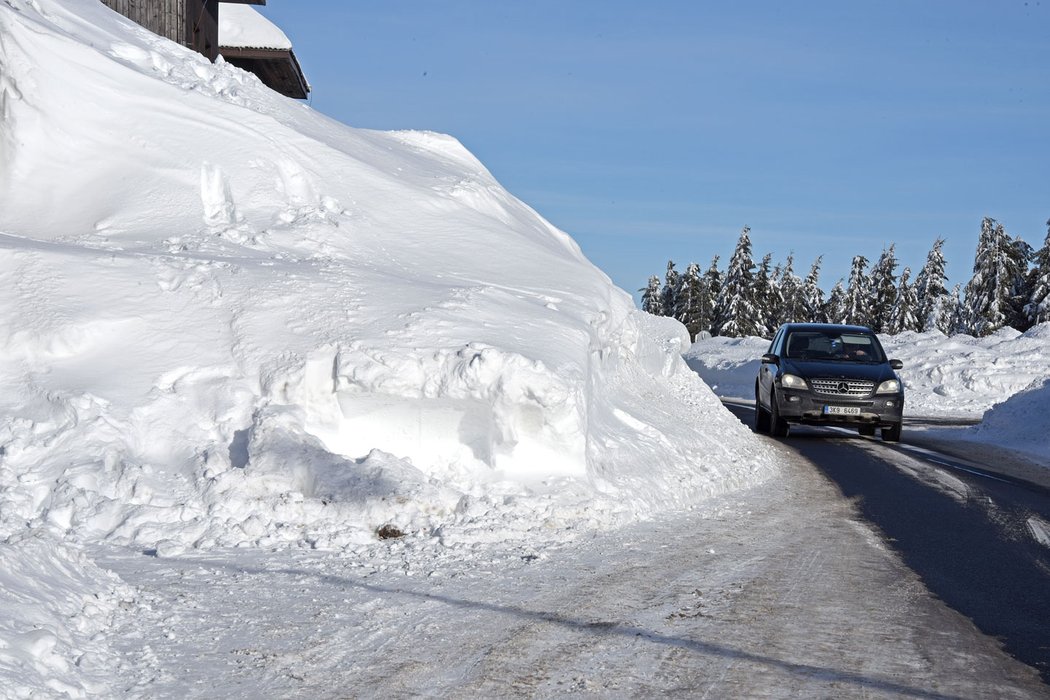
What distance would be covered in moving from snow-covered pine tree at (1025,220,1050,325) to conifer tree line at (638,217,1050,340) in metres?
0.06

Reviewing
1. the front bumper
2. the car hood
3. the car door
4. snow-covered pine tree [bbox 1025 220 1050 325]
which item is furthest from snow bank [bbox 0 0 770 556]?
snow-covered pine tree [bbox 1025 220 1050 325]

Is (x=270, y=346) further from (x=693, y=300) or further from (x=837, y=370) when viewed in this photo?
(x=693, y=300)

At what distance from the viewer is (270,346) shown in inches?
351

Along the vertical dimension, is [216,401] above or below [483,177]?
below

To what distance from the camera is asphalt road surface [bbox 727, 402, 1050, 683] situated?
581cm

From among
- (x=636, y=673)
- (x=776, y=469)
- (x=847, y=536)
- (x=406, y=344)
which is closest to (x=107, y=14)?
(x=406, y=344)

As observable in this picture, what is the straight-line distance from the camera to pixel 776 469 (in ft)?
40.3

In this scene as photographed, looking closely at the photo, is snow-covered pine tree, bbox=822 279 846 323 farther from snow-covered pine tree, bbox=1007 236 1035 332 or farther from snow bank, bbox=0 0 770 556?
snow bank, bbox=0 0 770 556

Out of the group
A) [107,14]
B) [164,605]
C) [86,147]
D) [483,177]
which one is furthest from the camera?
[483,177]

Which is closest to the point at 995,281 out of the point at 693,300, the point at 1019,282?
the point at 1019,282

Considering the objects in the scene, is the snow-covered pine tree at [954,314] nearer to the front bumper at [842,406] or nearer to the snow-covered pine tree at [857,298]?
the snow-covered pine tree at [857,298]

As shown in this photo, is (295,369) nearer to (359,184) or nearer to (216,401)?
(216,401)

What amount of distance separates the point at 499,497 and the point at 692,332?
82836 mm

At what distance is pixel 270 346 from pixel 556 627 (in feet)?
15.0
